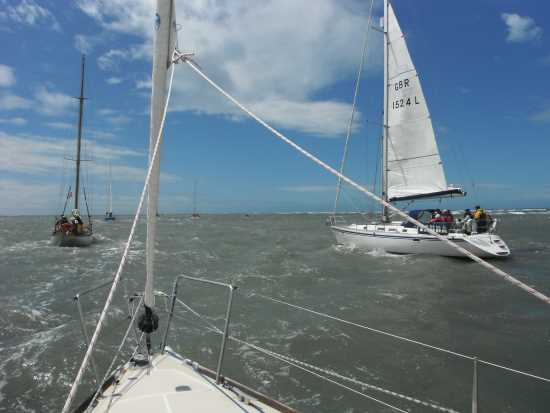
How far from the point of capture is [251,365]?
6953mm

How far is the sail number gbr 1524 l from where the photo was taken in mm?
23056

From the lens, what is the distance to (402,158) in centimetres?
2347

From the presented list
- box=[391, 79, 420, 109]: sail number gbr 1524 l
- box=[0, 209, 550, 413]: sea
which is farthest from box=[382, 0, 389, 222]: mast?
box=[0, 209, 550, 413]: sea

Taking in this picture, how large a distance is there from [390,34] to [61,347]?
2468cm

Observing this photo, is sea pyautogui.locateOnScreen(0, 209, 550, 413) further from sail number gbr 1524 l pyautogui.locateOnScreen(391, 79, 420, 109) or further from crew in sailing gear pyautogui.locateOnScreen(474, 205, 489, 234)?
sail number gbr 1524 l pyautogui.locateOnScreen(391, 79, 420, 109)

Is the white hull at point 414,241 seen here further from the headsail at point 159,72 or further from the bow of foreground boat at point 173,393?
the headsail at point 159,72

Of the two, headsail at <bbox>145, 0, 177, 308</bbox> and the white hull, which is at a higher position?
headsail at <bbox>145, 0, 177, 308</bbox>

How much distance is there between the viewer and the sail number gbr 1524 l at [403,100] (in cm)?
2306

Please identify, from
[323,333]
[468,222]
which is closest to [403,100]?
[468,222]

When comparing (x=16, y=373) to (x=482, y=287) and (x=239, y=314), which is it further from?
(x=482, y=287)

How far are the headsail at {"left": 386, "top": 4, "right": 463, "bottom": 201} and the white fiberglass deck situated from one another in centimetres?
2140

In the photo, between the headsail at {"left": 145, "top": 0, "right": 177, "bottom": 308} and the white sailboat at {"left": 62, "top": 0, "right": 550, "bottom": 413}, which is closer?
the white sailboat at {"left": 62, "top": 0, "right": 550, "bottom": 413}

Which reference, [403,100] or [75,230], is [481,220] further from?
[75,230]

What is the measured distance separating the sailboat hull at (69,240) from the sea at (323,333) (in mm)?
9897
